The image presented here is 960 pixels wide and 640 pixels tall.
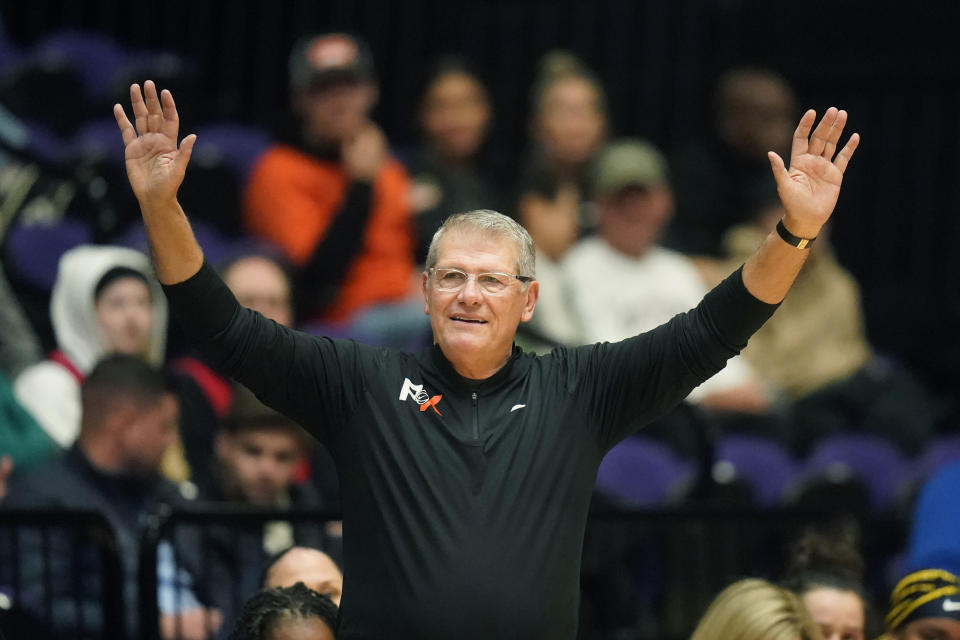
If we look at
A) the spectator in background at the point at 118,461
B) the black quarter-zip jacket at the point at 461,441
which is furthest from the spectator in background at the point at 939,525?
the spectator in background at the point at 118,461

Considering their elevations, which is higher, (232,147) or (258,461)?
(232,147)

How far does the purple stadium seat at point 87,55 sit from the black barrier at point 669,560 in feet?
12.2

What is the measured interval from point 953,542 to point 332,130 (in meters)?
3.38

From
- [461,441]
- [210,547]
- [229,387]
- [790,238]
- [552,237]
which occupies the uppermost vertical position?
[552,237]

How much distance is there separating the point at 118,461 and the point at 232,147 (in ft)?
8.17

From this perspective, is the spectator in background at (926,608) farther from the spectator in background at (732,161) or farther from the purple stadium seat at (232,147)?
the purple stadium seat at (232,147)

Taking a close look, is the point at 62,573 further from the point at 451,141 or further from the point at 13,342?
the point at 451,141

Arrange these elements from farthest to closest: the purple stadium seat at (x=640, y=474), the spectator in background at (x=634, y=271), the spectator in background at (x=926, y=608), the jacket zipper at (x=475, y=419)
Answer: the spectator in background at (x=634, y=271), the purple stadium seat at (x=640, y=474), the spectator in background at (x=926, y=608), the jacket zipper at (x=475, y=419)

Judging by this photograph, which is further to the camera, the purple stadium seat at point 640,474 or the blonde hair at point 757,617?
the purple stadium seat at point 640,474

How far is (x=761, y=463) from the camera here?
692cm

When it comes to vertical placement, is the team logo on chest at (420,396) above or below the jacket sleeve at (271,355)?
below

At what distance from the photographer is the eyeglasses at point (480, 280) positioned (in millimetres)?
3527

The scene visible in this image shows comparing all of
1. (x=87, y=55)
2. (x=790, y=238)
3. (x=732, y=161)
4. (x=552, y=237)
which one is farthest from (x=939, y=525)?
(x=87, y=55)

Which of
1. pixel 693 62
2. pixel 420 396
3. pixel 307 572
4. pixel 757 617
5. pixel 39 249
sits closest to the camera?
pixel 420 396
